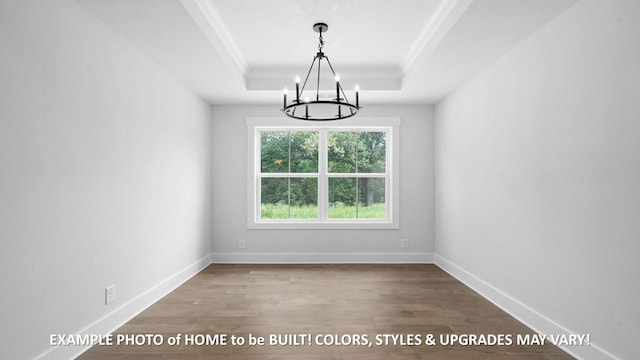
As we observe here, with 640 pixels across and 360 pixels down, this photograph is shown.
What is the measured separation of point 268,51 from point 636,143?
3220 mm

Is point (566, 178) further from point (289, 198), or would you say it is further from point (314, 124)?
point (289, 198)

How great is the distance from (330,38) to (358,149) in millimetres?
2164

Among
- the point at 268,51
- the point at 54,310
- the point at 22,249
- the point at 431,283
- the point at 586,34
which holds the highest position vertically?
the point at 268,51

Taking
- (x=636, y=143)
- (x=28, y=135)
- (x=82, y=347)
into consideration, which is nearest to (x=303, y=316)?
(x=82, y=347)

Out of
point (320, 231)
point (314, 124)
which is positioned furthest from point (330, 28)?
point (320, 231)

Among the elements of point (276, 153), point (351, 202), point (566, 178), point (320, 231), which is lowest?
point (320, 231)

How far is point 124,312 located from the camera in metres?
2.99

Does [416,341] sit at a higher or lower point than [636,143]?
lower

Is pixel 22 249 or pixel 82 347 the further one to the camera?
pixel 82 347

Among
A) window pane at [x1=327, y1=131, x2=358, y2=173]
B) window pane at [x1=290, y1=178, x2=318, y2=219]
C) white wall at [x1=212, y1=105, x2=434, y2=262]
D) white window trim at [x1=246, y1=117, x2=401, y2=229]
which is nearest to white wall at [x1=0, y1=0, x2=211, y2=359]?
white wall at [x1=212, y1=105, x2=434, y2=262]

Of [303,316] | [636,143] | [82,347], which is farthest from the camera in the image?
[303,316]

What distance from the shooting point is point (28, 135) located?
203 centimetres

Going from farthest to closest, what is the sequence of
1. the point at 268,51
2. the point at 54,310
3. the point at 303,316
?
the point at 268,51 < the point at 303,316 < the point at 54,310

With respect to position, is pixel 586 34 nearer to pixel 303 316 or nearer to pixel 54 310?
pixel 303 316
